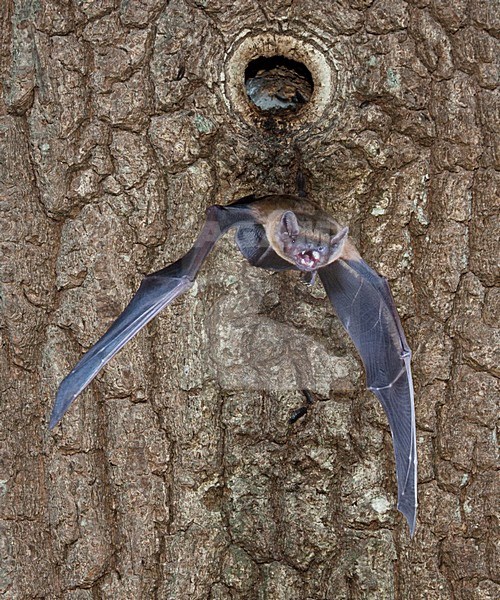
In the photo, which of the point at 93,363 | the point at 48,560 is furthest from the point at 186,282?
the point at 48,560

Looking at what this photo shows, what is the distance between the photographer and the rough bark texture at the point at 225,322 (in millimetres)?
2150

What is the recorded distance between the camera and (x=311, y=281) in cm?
197

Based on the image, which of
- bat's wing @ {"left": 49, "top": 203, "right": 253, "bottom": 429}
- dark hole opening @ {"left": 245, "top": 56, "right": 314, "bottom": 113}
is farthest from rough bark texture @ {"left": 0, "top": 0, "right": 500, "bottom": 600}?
bat's wing @ {"left": 49, "top": 203, "right": 253, "bottom": 429}

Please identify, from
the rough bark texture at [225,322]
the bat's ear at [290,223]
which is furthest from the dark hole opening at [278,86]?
the bat's ear at [290,223]

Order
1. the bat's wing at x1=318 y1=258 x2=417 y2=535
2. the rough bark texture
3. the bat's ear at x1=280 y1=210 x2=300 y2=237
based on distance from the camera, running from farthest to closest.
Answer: the rough bark texture < the bat's wing at x1=318 y1=258 x2=417 y2=535 < the bat's ear at x1=280 y1=210 x2=300 y2=237

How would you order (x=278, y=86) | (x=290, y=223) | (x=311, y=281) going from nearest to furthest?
1. (x=290, y=223)
2. (x=311, y=281)
3. (x=278, y=86)

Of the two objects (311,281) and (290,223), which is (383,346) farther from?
(290,223)

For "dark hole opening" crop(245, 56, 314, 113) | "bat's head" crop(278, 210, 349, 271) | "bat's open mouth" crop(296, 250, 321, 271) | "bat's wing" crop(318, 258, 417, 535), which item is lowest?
"bat's wing" crop(318, 258, 417, 535)

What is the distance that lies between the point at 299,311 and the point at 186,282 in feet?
1.34

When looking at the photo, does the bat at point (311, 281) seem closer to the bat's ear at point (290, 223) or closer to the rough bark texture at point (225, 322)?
the bat's ear at point (290, 223)

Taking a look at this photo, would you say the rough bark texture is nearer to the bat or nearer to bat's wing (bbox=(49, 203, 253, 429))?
the bat

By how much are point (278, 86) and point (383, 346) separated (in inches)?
26.6

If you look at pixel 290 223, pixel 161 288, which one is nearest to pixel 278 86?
pixel 290 223

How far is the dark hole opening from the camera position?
2158 mm
